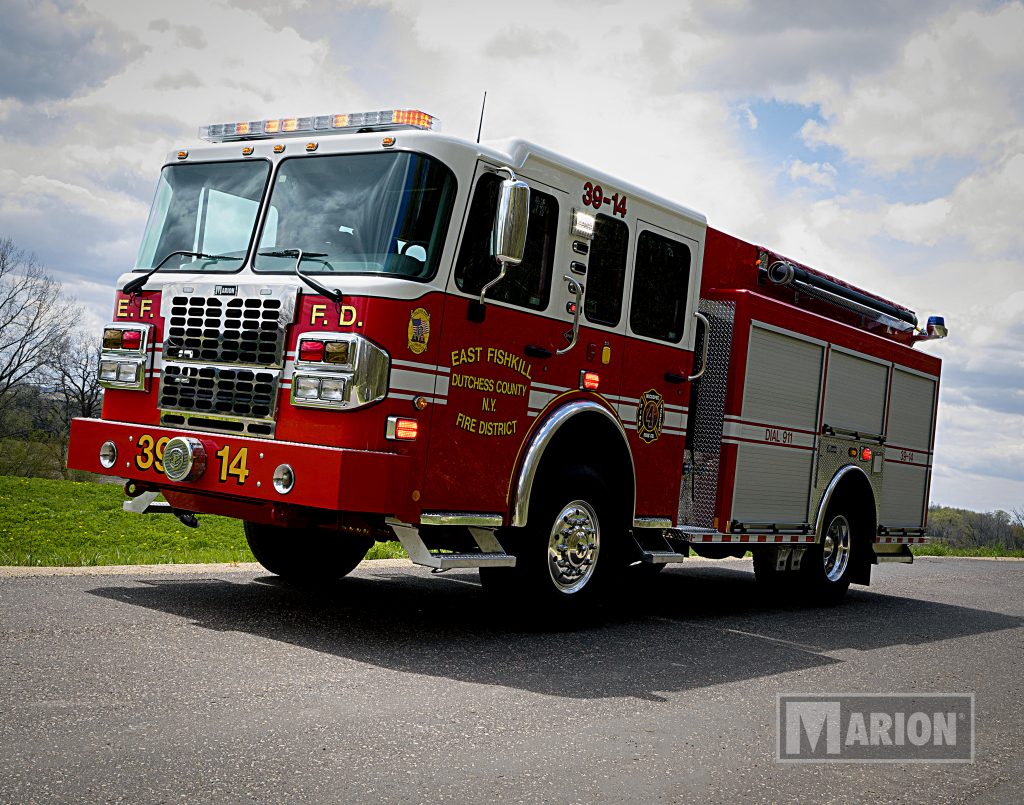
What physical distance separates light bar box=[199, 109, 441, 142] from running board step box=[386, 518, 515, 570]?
242 cm

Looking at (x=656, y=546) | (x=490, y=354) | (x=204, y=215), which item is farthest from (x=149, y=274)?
(x=656, y=546)

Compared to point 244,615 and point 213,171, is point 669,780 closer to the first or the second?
point 244,615

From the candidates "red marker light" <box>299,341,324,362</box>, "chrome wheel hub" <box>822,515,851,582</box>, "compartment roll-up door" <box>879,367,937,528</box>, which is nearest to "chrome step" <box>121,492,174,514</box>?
"red marker light" <box>299,341,324,362</box>

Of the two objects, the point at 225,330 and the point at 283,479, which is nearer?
the point at 283,479

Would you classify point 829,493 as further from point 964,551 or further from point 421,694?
point 964,551

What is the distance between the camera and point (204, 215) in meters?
7.34

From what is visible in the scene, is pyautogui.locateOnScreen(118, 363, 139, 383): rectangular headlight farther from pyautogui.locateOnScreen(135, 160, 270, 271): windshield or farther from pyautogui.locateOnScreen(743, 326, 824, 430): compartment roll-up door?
pyautogui.locateOnScreen(743, 326, 824, 430): compartment roll-up door

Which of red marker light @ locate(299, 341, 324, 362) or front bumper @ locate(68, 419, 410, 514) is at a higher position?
red marker light @ locate(299, 341, 324, 362)

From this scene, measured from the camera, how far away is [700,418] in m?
9.18

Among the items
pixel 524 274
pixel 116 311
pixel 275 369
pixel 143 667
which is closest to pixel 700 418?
pixel 524 274

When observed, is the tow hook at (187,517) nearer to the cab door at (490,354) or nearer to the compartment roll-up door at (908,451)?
the cab door at (490,354)

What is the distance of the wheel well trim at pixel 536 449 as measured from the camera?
23.2 ft

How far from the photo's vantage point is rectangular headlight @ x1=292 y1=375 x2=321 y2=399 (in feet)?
20.8

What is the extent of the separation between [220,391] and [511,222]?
6.63 ft
